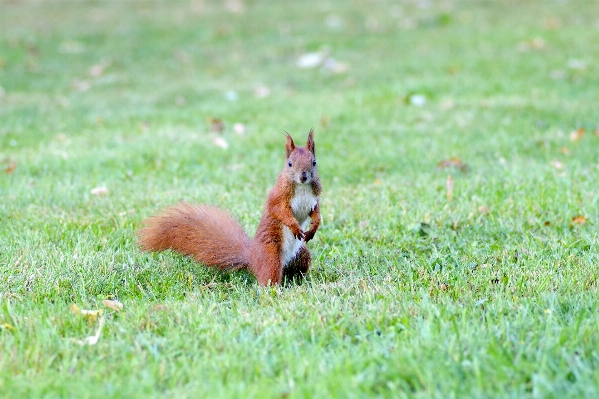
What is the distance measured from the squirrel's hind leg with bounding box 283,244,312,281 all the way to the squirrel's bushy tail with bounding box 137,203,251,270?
0.18 metres

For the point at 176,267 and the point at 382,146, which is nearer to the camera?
the point at 176,267

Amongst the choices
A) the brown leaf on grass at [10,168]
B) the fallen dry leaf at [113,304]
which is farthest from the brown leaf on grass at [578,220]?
the brown leaf on grass at [10,168]

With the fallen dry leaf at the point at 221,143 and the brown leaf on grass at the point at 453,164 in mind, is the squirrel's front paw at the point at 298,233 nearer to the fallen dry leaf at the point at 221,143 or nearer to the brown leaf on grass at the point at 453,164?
the brown leaf on grass at the point at 453,164

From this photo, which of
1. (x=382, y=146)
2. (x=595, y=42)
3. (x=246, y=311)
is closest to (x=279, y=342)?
(x=246, y=311)

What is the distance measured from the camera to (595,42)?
29.3 ft

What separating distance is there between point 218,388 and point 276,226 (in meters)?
1.02

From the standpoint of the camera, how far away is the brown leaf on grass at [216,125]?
6134 mm

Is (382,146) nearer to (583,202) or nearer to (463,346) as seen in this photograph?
(583,202)

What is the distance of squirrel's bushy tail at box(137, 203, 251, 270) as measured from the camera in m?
3.13

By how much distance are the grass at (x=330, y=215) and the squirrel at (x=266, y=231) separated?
11 centimetres

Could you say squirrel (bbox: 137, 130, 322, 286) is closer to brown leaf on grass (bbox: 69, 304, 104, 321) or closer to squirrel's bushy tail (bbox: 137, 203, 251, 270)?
squirrel's bushy tail (bbox: 137, 203, 251, 270)

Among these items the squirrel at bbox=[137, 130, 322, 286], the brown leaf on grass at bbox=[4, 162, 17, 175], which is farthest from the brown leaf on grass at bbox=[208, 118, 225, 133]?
the squirrel at bbox=[137, 130, 322, 286]

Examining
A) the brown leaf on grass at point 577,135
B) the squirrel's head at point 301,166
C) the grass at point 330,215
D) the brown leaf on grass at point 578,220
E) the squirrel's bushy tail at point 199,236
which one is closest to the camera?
→ the grass at point 330,215

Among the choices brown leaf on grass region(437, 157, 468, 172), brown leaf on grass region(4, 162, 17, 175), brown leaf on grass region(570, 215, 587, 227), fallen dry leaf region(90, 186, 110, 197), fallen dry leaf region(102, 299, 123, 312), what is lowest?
brown leaf on grass region(570, 215, 587, 227)
